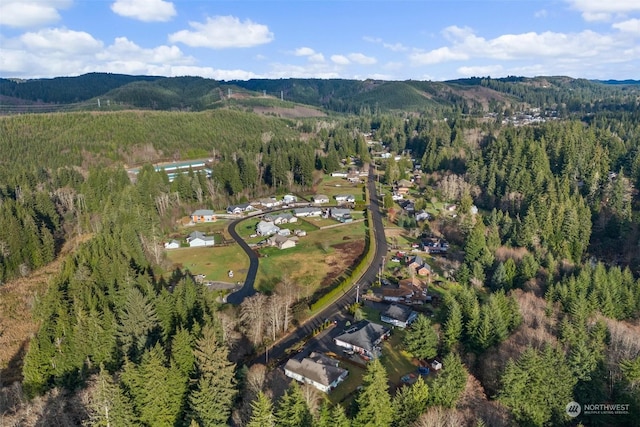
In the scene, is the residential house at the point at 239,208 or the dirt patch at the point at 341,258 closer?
the dirt patch at the point at 341,258

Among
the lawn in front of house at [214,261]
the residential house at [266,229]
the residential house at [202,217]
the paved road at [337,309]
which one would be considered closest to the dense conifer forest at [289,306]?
the lawn in front of house at [214,261]

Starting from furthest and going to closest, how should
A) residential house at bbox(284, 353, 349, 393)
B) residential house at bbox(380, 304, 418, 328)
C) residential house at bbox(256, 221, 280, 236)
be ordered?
residential house at bbox(256, 221, 280, 236) → residential house at bbox(380, 304, 418, 328) → residential house at bbox(284, 353, 349, 393)

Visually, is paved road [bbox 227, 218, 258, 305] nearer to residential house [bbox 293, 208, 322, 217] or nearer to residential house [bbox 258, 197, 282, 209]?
residential house [bbox 293, 208, 322, 217]

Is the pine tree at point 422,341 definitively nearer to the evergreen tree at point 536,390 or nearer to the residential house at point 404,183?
the evergreen tree at point 536,390

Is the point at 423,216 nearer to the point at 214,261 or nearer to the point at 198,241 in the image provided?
the point at 214,261

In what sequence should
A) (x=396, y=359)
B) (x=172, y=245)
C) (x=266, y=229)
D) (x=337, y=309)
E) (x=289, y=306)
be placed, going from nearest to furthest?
(x=396, y=359)
(x=289, y=306)
(x=337, y=309)
(x=172, y=245)
(x=266, y=229)

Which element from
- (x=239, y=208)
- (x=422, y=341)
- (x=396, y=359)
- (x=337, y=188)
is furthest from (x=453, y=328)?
(x=337, y=188)

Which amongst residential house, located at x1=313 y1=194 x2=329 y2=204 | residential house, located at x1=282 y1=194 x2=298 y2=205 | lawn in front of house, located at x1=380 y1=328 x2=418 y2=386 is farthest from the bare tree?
residential house, located at x1=313 y1=194 x2=329 y2=204
